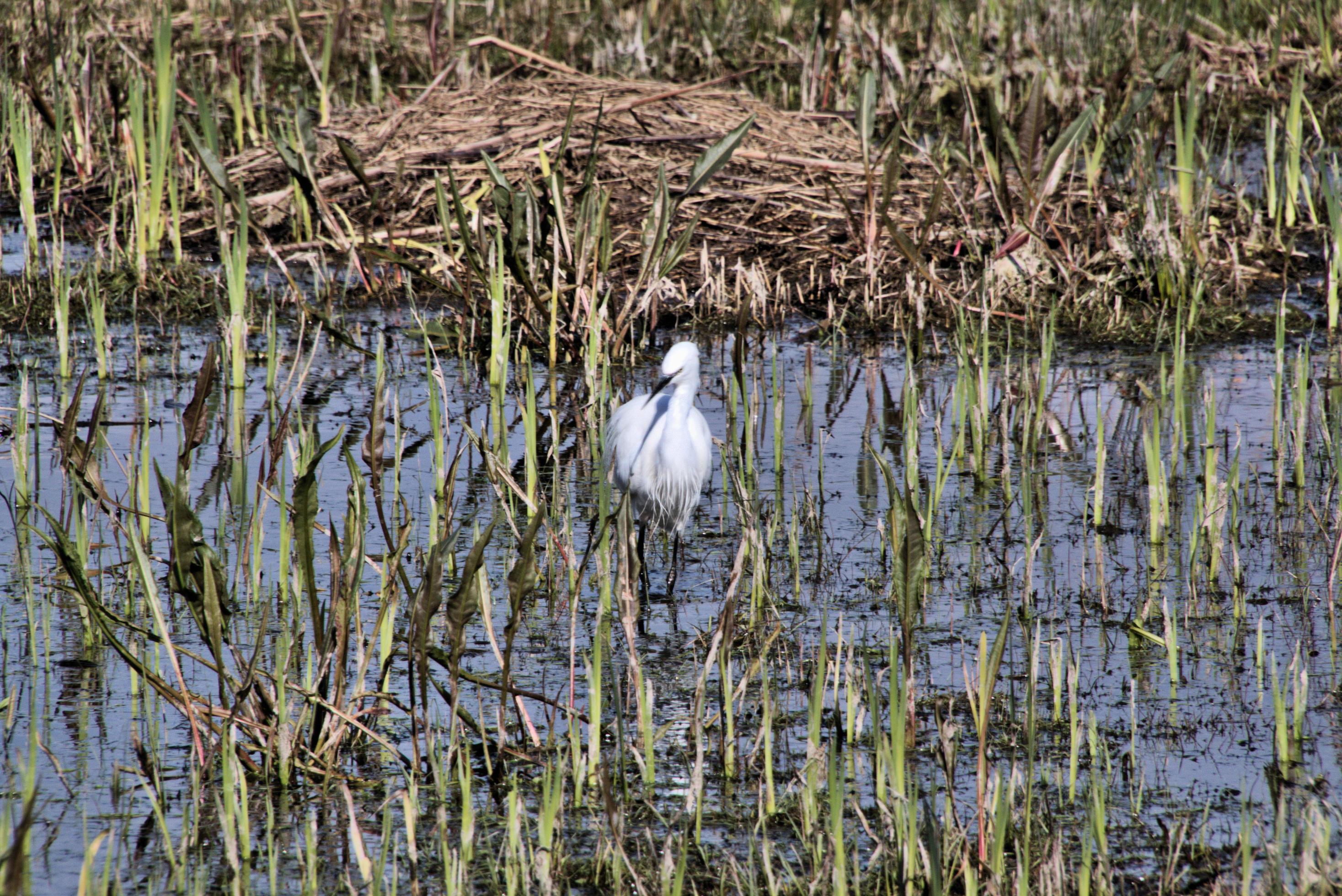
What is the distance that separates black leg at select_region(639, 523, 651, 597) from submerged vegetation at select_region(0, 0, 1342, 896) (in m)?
0.05

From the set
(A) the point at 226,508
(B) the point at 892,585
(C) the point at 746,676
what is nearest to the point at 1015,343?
(B) the point at 892,585

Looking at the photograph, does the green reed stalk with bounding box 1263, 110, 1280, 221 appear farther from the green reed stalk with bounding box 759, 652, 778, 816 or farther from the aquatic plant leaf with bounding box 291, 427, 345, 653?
the aquatic plant leaf with bounding box 291, 427, 345, 653

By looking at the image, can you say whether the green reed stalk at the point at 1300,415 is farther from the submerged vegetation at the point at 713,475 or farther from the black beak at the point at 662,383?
the black beak at the point at 662,383

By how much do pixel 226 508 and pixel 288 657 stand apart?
5.05 ft

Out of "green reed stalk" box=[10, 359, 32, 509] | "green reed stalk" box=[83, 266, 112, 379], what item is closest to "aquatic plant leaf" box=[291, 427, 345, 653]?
"green reed stalk" box=[10, 359, 32, 509]

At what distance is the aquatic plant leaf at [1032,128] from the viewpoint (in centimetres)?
677

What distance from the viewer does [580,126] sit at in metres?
8.48

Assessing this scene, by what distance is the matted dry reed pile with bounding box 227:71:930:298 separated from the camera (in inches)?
302

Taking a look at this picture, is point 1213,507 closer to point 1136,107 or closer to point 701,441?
point 701,441

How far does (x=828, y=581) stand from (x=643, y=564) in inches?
A: 20.7

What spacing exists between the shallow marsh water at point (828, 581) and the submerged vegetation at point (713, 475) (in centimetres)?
2

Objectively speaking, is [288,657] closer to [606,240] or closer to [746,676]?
[746,676]

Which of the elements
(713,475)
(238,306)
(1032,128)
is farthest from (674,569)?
(1032,128)

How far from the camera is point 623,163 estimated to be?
823 centimetres
